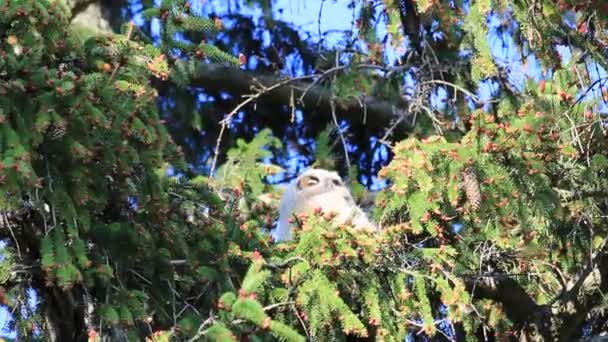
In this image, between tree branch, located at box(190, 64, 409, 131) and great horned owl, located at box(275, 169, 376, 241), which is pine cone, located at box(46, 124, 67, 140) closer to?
great horned owl, located at box(275, 169, 376, 241)

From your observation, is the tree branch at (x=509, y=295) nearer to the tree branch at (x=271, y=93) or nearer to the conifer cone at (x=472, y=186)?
the conifer cone at (x=472, y=186)

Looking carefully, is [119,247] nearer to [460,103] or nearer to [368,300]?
[368,300]

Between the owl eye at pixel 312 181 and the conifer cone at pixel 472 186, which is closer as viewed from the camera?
the conifer cone at pixel 472 186

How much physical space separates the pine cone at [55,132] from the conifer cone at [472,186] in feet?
5.82

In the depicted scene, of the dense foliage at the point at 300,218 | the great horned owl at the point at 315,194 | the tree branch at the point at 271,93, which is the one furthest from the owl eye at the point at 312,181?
the dense foliage at the point at 300,218

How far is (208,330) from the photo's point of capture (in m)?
3.78

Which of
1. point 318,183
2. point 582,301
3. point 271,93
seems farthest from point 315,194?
point 582,301

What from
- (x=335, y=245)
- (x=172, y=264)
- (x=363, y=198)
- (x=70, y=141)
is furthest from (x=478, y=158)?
(x=363, y=198)

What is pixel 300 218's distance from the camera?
510 cm

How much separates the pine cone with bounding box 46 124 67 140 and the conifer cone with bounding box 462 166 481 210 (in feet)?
5.82

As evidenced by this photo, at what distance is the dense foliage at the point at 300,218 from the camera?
3.97 meters

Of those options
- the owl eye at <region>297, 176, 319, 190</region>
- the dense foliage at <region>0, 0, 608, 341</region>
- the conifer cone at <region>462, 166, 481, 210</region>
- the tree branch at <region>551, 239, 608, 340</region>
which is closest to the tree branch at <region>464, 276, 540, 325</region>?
the dense foliage at <region>0, 0, 608, 341</region>

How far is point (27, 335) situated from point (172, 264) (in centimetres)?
66

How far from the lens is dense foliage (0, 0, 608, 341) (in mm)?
3971
